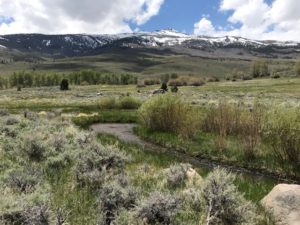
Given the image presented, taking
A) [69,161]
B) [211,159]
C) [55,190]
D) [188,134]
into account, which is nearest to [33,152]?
[69,161]

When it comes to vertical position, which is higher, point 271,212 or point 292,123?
point 292,123

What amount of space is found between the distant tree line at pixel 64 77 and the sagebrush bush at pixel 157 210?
553 ft

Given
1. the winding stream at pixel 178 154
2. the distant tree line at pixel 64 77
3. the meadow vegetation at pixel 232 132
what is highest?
the distant tree line at pixel 64 77

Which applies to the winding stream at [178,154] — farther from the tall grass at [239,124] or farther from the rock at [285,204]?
the rock at [285,204]

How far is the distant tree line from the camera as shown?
18188 cm

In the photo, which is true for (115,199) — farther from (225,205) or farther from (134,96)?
(134,96)

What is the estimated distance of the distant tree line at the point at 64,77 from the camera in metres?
182

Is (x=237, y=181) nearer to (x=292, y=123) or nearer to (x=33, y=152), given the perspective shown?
(x=292, y=123)

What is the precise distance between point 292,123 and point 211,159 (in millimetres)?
5417

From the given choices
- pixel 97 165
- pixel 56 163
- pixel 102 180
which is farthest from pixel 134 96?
pixel 102 180

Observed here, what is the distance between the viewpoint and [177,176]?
45.4 feet

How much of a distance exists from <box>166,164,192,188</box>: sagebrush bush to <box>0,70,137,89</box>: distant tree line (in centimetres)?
16389

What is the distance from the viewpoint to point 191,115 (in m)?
30.0

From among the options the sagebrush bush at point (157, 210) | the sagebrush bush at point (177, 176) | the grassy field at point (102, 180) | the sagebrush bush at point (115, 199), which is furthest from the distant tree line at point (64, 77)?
the sagebrush bush at point (157, 210)
